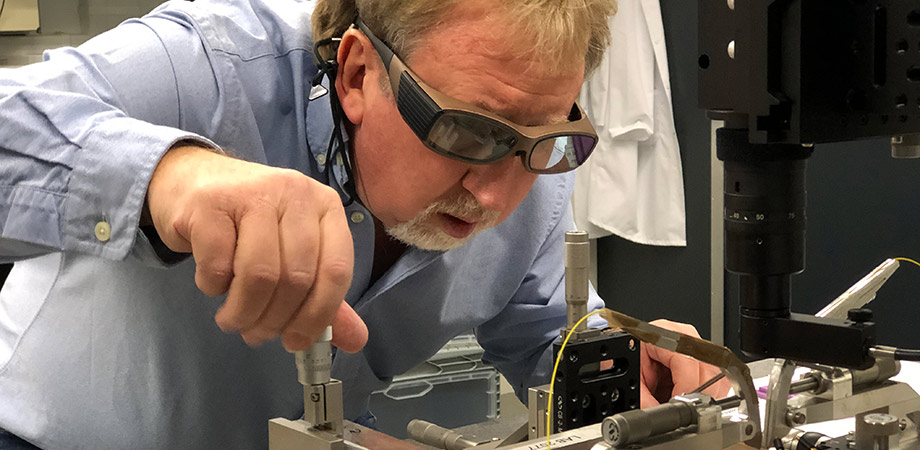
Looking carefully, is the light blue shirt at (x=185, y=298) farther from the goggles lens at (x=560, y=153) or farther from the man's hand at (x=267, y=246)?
the man's hand at (x=267, y=246)

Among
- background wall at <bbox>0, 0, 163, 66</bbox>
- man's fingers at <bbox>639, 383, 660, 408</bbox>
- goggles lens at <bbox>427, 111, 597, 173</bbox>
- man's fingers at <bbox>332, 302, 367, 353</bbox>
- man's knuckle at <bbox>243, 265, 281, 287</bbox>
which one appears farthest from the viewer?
background wall at <bbox>0, 0, 163, 66</bbox>

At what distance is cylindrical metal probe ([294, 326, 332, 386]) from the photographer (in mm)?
845

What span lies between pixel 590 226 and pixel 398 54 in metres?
2.63

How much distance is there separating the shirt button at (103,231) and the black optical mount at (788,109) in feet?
1.75

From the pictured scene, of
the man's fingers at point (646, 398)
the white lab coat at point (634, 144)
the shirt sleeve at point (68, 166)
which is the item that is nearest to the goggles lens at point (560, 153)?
the man's fingers at point (646, 398)

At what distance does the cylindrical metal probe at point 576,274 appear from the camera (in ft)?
3.00

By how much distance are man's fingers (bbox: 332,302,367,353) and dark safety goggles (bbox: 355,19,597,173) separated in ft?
0.98

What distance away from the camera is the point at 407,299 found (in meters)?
1.38

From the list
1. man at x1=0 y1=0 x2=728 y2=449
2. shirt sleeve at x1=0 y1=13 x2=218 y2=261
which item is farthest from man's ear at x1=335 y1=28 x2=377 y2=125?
shirt sleeve at x1=0 y1=13 x2=218 y2=261

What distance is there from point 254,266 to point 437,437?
1.39ft

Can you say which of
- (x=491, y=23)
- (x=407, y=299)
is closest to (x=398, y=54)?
(x=491, y=23)

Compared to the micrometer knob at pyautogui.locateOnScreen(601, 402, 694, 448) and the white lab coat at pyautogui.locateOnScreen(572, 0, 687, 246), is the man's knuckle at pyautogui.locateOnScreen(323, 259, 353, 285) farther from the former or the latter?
the white lab coat at pyautogui.locateOnScreen(572, 0, 687, 246)

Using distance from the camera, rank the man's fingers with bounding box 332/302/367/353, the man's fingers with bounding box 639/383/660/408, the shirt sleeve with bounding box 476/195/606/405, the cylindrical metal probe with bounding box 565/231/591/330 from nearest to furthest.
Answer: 1. the man's fingers with bounding box 332/302/367/353
2. the cylindrical metal probe with bounding box 565/231/591/330
3. the man's fingers with bounding box 639/383/660/408
4. the shirt sleeve with bounding box 476/195/606/405

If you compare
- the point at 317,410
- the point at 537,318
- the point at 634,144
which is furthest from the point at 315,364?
the point at 634,144
